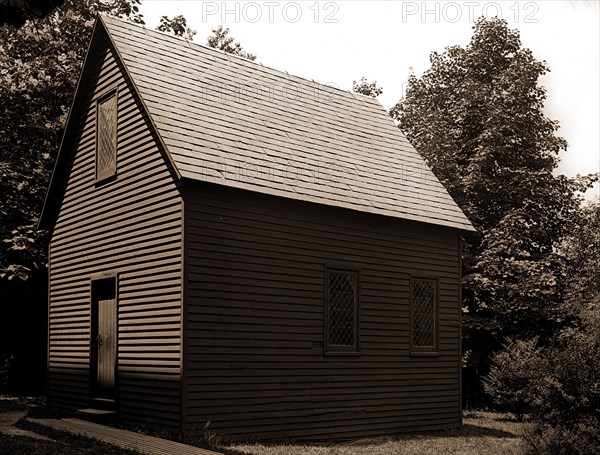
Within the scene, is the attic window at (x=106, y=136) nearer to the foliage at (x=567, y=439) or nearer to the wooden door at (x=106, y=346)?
the wooden door at (x=106, y=346)

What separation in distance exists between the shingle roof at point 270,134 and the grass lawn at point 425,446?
15.0 feet

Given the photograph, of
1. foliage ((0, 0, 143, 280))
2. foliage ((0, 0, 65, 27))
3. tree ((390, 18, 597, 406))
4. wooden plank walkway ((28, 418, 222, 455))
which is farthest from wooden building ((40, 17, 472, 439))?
tree ((390, 18, 597, 406))

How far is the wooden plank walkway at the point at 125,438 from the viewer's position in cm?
1160

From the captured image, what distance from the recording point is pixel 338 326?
54.5 feet

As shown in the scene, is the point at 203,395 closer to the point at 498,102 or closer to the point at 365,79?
the point at 498,102

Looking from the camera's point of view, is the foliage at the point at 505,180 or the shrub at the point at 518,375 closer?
the shrub at the point at 518,375

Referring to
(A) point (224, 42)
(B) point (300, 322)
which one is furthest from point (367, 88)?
(B) point (300, 322)

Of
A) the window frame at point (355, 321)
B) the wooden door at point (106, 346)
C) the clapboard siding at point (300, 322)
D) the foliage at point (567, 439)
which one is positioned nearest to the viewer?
the foliage at point (567, 439)

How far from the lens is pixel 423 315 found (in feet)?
61.2

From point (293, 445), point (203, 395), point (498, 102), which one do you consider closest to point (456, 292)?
point (293, 445)

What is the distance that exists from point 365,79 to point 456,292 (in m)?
23.5

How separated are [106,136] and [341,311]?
5.99 metres

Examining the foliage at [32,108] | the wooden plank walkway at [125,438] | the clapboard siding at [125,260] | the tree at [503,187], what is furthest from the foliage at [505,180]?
the wooden plank walkway at [125,438]

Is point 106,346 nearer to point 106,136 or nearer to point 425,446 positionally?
point 106,136
